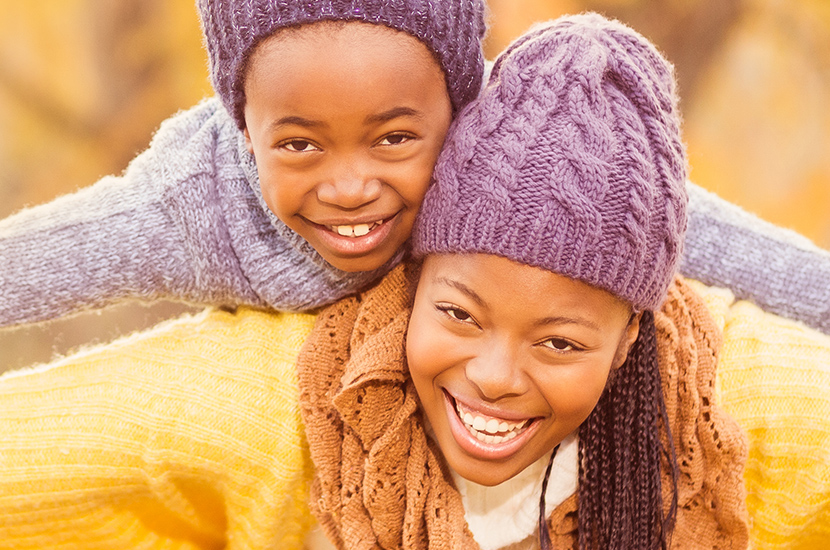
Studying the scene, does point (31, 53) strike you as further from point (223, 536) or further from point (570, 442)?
point (570, 442)

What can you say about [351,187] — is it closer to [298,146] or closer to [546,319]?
[298,146]

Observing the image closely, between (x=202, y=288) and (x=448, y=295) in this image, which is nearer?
(x=448, y=295)

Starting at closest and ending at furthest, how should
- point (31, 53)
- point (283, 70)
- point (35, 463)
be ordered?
1. point (283, 70)
2. point (35, 463)
3. point (31, 53)

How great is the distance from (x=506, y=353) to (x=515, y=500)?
41 cm

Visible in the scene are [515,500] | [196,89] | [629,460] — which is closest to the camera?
[629,460]

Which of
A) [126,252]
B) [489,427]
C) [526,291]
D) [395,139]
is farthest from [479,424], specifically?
[126,252]

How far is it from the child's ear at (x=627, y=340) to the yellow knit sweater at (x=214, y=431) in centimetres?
25

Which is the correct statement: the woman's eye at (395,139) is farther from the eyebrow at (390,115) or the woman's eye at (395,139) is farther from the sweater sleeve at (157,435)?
the sweater sleeve at (157,435)

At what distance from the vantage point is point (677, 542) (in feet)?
4.59

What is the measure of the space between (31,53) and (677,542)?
9.16ft

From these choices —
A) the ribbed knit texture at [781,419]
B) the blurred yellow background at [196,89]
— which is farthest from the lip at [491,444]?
the blurred yellow background at [196,89]

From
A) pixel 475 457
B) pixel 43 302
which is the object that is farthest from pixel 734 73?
pixel 43 302

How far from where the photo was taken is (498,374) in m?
1.14

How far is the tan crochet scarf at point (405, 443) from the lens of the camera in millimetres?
1331
